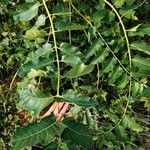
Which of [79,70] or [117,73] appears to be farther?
[117,73]

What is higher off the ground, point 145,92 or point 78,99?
point 78,99

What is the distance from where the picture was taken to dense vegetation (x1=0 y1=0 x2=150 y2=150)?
1152mm

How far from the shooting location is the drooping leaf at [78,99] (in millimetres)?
1188

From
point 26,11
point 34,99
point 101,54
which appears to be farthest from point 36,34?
point 34,99

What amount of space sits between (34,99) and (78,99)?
5.3 inches

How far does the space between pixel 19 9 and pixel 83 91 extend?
1089mm

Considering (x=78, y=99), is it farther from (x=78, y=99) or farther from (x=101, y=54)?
(x=101, y=54)

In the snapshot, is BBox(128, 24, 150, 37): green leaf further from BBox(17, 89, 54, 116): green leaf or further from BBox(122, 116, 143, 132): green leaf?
BBox(17, 89, 54, 116): green leaf

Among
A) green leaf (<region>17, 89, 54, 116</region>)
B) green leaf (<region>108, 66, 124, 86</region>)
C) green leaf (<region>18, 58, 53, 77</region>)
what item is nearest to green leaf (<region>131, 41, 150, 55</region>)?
green leaf (<region>108, 66, 124, 86</region>)

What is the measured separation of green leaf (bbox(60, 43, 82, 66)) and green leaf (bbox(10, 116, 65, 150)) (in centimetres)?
29

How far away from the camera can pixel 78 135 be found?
1.09m

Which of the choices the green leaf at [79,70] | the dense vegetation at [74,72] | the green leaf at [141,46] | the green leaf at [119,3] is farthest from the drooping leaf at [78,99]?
the green leaf at [119,3]

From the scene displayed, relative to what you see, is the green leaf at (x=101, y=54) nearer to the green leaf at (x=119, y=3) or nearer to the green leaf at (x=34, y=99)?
the green leaf at (x=119, y=3)

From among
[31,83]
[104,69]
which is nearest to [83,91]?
[31,83]
